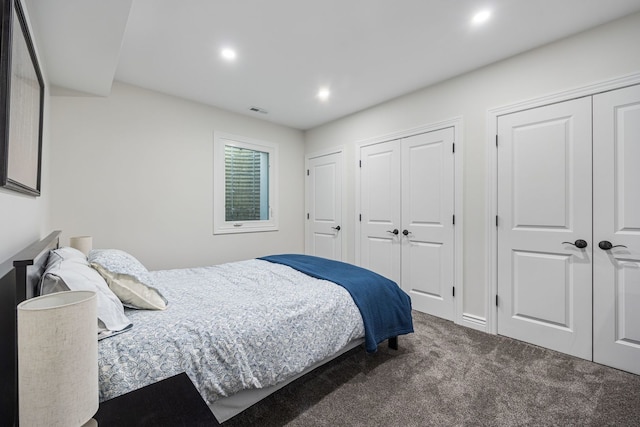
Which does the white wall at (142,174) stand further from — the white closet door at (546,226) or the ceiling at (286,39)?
the white closet door at (546,226)

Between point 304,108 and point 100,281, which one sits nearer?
point 100,281

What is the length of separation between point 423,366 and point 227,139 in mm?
3450

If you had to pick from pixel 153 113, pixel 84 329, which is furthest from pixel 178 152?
pixel 84 329

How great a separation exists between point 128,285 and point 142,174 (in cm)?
207

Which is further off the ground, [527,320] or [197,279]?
[197,279]

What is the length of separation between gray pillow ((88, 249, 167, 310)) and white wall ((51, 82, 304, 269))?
1.62 m

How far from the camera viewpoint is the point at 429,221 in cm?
321

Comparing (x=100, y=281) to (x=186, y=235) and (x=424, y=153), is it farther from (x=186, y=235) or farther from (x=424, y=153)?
(x=424, y=153)

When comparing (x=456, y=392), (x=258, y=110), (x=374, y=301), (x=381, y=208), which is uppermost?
(x=258, y=110)

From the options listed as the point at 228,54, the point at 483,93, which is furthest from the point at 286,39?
the point at 483,93

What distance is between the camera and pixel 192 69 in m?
2.78

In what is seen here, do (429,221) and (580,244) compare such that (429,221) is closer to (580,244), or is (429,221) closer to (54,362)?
(580,244)

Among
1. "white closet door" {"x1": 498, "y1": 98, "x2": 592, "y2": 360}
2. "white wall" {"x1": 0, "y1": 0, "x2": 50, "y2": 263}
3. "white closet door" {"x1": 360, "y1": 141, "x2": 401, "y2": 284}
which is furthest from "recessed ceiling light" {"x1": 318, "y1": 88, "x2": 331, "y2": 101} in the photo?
"white wall" {"x1": 0, "y1": 0, "x2": 50, "y2": 263}

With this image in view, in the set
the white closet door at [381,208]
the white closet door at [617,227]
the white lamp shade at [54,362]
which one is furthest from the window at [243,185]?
the white closet door at [617,227]
